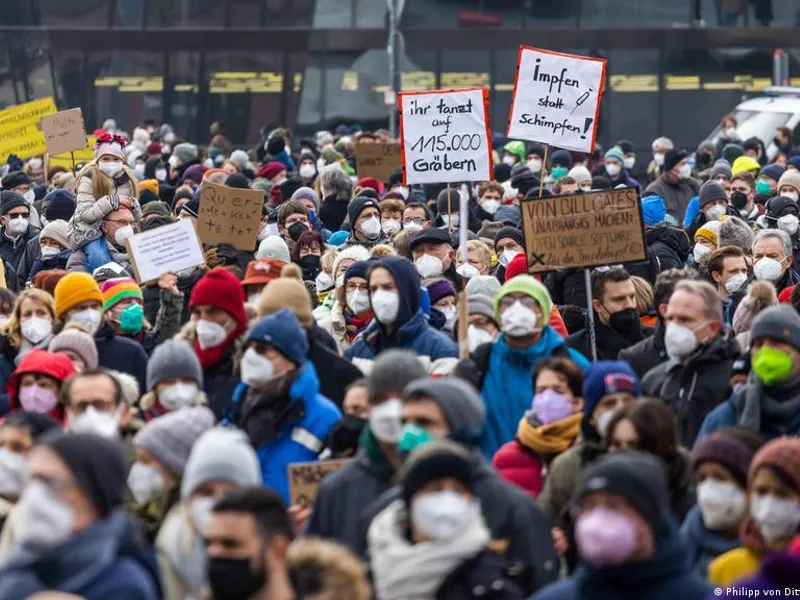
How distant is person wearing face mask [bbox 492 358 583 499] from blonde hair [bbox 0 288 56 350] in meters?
3.17

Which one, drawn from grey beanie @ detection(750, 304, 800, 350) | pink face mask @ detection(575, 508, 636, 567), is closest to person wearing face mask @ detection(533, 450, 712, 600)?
pink face mask @ detection(575, 508, 636, 567)

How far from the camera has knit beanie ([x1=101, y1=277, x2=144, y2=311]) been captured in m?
10.5

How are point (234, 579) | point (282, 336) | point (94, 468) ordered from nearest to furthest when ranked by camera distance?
point (234, 579), point (94, 468), point (282, 336)

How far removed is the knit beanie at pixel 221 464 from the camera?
6.12 metres

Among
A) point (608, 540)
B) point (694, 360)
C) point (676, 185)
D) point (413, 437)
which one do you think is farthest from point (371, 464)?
point (676, 185)

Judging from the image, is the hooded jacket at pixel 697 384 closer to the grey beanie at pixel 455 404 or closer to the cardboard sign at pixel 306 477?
the cardboard sign at pixel 306 477

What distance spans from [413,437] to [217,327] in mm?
2666

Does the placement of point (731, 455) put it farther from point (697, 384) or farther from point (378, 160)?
point (378, 160)

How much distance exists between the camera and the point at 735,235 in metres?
13.1

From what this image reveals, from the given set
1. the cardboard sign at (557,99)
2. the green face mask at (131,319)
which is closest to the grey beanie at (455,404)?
the green face mask at (131,319)

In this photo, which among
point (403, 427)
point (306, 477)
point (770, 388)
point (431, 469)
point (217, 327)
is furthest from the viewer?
point (217, 327)

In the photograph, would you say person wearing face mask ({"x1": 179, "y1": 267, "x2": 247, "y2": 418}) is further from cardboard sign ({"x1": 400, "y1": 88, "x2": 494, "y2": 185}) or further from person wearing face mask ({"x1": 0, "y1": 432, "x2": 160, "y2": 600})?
cardboard sign ({"x1": 400, "y1": 88, "x2": 494, "y2": 185})

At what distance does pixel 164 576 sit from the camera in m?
6.30

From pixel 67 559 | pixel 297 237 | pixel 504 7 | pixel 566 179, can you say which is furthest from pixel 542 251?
pixel 504 7
